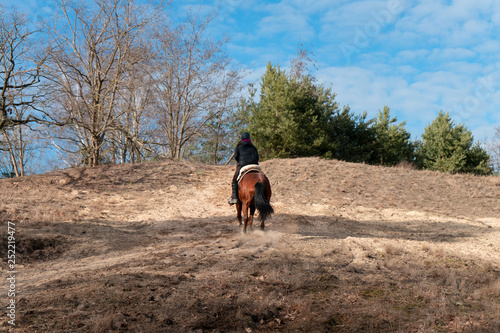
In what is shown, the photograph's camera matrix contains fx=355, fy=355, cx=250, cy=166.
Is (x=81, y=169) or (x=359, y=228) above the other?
(x=81, y=169)

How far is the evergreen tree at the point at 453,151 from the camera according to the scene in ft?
102

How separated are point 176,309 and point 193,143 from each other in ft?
96.6

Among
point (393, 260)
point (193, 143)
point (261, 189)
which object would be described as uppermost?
point (193, 143)

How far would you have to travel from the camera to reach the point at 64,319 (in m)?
4.38

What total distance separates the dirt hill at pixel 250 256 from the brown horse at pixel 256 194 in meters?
0.79

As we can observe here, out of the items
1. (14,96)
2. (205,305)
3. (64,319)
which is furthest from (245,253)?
(14,96)

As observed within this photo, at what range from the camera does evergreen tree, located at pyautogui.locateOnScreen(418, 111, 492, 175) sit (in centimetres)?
3103

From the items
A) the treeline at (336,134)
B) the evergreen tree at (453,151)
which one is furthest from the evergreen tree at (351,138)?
the evergreen tree at (453,151)

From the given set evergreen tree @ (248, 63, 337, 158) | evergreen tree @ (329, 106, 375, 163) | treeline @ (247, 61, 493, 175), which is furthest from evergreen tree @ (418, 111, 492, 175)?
evergreen tree @ (248, 63, 337, 158)

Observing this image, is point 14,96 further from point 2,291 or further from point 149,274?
point 149,274

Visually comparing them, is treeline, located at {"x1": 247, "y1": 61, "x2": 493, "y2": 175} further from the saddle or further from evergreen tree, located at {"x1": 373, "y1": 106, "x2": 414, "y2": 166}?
the saddle

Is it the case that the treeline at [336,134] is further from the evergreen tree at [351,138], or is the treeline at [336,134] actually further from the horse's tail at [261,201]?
the horse's tail at [261,201]

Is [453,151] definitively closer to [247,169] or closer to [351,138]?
[351,138]

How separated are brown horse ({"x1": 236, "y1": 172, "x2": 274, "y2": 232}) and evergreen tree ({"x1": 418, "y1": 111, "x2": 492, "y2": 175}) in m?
27.1
